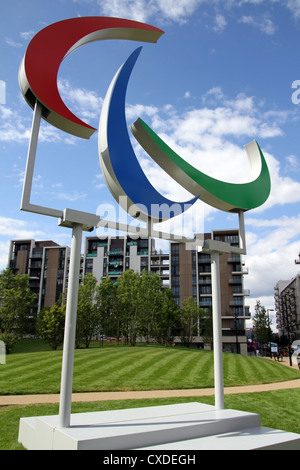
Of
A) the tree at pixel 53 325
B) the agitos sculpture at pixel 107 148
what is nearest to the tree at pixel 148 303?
the tree at pixel 53 325

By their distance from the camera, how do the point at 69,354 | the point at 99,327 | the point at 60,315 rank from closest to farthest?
the point at 69,354, the point at 60,315, the point at 99,327

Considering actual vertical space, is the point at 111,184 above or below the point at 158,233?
above

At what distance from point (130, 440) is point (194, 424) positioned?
1432mm

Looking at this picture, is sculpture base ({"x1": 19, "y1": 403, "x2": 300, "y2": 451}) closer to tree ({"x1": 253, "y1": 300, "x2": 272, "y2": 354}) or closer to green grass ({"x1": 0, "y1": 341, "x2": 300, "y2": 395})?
green grass ({"x1": 0, "y1": 341, "x2": 300, "y2": 395})

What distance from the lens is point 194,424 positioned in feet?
21.5

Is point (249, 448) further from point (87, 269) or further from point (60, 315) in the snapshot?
point (87, 269)

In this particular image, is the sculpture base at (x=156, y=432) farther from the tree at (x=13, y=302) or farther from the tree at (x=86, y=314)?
Answer: the tree at (x=13, y=302)

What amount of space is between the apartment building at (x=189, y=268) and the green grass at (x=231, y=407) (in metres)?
49.6

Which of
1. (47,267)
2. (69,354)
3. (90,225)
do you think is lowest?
(69,354)

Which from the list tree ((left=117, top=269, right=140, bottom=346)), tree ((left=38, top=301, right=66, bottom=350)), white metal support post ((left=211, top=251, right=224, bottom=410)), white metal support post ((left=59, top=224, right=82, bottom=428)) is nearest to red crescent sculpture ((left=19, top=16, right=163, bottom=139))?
white metal support post ((left=59, top=224, right=82, bottom=428))

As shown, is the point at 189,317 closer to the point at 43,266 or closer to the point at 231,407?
the point at 43,266

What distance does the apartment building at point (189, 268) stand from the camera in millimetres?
72812

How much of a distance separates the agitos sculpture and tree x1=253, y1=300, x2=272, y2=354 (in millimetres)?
65687

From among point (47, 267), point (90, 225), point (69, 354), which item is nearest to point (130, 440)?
point (69, 354)
